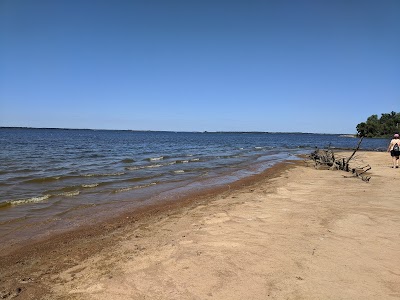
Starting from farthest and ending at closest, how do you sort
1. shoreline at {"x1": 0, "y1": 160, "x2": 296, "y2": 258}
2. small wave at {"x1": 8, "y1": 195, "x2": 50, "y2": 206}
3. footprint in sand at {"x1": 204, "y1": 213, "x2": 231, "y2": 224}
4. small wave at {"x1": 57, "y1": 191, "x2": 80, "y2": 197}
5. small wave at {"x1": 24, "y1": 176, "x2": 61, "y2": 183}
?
small wave at {"x1": 24, "y1": 176, "x2": 61, "y2": 183}, small wave at {"x1": 57, "y1": 191, "x2": 80, "y2": 197}, small wave at {"x1": 8, "y1": 195, "x2": 50, "y2": 206}, footprint in sand at {"x1": 204, "y1": 213, "x2": 231, "y2": 224}, shoreline at {"x1": 0, "y1": 160, "x2": 296, "y2": 258}

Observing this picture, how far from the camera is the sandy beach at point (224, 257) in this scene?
3732 millimetres

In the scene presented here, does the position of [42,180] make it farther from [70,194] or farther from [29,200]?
[29,200]

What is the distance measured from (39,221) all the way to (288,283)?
6.48 meters

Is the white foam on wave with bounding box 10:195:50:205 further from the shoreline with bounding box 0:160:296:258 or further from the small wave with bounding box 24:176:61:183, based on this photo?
the small wave with bounding box 24:176:61:183

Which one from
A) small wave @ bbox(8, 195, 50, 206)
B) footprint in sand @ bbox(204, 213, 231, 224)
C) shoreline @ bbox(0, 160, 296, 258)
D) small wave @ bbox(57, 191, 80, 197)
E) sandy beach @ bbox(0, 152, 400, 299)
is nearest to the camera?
sandy beach @ bbox(0, 152, 400, 299)

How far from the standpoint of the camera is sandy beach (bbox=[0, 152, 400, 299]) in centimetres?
373

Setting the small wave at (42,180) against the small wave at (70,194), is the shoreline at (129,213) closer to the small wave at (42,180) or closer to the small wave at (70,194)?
the small wave at (70,194)

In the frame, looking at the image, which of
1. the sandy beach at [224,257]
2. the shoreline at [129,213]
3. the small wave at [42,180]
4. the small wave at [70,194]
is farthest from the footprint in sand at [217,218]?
the small wave at [42,180]

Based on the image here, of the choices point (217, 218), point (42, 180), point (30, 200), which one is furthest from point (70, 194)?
point (217, 218)

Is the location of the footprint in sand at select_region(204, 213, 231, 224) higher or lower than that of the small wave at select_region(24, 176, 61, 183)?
higher

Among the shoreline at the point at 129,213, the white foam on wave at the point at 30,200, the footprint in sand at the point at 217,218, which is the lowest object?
the shoreline at the point at 129,213

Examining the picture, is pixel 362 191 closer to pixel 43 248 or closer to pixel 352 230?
pixel 352 230

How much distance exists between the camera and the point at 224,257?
4.62m

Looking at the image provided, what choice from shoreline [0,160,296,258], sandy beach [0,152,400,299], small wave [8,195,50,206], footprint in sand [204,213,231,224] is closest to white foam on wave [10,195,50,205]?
small wave [8,195,50,206]
